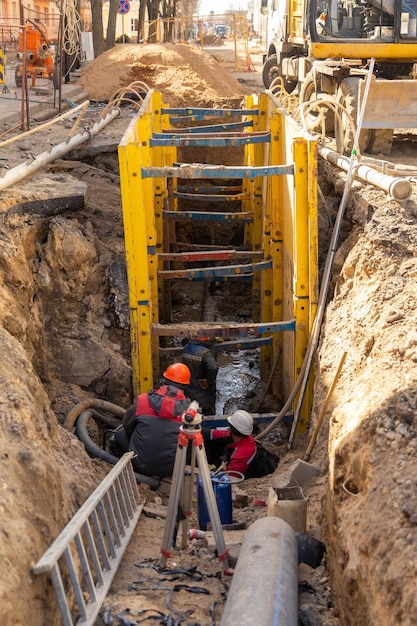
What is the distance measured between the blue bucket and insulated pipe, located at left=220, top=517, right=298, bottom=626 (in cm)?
113

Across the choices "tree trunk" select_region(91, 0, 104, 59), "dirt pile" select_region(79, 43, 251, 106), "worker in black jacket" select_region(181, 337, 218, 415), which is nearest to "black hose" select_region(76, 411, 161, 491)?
"worker in black jacket" select_region(181, 337, 218, 415)

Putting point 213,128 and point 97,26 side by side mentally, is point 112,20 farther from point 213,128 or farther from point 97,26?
point 213,128

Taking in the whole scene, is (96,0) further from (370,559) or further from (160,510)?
(370,559)

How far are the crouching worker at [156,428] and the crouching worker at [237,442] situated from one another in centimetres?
53

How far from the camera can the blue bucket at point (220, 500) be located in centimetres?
551

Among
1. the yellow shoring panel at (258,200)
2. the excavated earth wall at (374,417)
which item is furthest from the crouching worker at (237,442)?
the yellow shoring panel at (258,200)

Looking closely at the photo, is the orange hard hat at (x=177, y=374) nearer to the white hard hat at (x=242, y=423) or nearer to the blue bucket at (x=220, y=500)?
the white hard hat at (x=242, y=423)

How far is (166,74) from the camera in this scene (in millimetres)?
20266

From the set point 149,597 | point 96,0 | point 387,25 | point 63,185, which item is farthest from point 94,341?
point 96,0

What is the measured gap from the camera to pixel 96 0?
2634cm

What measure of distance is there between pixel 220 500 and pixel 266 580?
71.9 inches

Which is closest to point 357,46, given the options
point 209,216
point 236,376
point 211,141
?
point 209,216

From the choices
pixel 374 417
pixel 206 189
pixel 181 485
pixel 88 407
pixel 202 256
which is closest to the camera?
pixel 374 417

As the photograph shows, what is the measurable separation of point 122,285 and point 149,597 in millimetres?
4385
